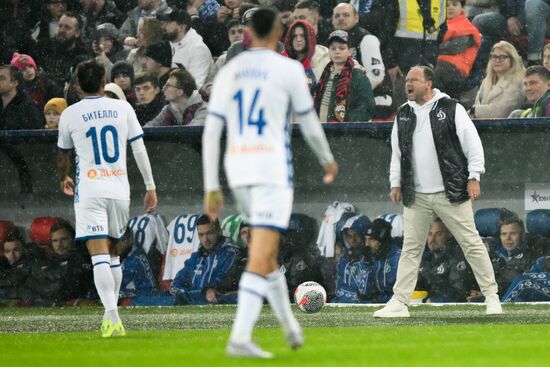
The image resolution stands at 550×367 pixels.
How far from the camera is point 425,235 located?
1214 cm

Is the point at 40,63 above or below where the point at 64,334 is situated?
above

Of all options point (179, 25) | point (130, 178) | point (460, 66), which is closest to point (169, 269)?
point (130, 178)

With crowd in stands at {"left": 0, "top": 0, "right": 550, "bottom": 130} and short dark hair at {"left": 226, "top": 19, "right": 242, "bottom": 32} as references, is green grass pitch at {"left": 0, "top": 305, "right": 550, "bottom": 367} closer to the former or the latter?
crowd in stands at {"left": 0, "top": 0, "right": 550, "bottom": 130}

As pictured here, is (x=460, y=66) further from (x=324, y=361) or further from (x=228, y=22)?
(x=324, y=361)

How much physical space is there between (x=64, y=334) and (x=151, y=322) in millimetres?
1686

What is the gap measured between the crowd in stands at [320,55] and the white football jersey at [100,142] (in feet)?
17.9

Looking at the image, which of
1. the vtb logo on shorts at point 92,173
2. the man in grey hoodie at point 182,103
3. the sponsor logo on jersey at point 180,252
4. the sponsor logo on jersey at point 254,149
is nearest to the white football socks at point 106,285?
the vtb logo on shorts at point 92,173

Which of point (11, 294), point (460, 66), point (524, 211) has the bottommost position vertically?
point (11, 294)

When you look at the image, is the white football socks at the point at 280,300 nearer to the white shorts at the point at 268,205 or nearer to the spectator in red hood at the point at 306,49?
the white shorts at the point at 268,205

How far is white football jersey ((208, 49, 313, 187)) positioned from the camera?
25.0 feet

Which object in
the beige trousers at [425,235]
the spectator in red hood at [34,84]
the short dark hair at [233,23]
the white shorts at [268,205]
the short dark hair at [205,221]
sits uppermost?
the short dark hair at [233,23]

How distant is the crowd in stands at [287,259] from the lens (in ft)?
49.4

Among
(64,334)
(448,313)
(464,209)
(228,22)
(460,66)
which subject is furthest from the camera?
(228,22)

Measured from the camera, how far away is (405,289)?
1203cm
